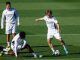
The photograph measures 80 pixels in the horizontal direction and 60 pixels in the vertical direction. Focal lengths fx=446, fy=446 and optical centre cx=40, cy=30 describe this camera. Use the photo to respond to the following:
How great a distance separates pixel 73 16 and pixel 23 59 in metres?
11.8

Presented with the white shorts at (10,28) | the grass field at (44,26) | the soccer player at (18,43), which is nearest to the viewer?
the soccer player at (18,43)

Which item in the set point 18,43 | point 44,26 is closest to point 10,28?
point 18,43

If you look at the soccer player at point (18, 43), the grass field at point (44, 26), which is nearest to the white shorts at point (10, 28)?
the grass field at point (44, 26)

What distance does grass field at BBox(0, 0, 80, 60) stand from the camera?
18.2 m

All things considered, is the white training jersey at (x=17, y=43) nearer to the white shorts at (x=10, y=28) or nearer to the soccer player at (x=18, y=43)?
the soccer player at (x=18, y=43)

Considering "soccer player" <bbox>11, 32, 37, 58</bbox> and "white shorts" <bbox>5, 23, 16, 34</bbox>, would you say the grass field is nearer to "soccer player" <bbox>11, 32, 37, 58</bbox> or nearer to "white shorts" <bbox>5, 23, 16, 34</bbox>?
"soccer player" <bbox>11, 32, 37, 58</bbox>

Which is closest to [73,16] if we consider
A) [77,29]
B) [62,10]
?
[62,10]

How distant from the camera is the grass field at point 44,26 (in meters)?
18.2

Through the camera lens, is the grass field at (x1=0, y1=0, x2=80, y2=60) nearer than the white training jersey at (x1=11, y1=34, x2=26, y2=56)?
No

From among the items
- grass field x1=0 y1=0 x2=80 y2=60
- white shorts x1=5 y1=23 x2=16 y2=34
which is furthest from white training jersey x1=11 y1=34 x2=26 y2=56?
white shorts x1=5 y1=23 x2=16 y2=34

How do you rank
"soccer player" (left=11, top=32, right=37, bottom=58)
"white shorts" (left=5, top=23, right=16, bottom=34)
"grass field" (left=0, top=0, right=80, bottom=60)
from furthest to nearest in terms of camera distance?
"white shorts" (left=5, top=23, right=16, bottom=34), "grass field" (left=0, top=0, right=80, bottom=60), "soccer player" (left=11, top=32, right=37, bottom=58)

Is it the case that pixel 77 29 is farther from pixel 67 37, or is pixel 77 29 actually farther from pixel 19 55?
pixel 19 55

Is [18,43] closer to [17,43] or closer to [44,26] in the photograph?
[17,43]

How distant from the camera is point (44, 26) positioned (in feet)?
81.1
